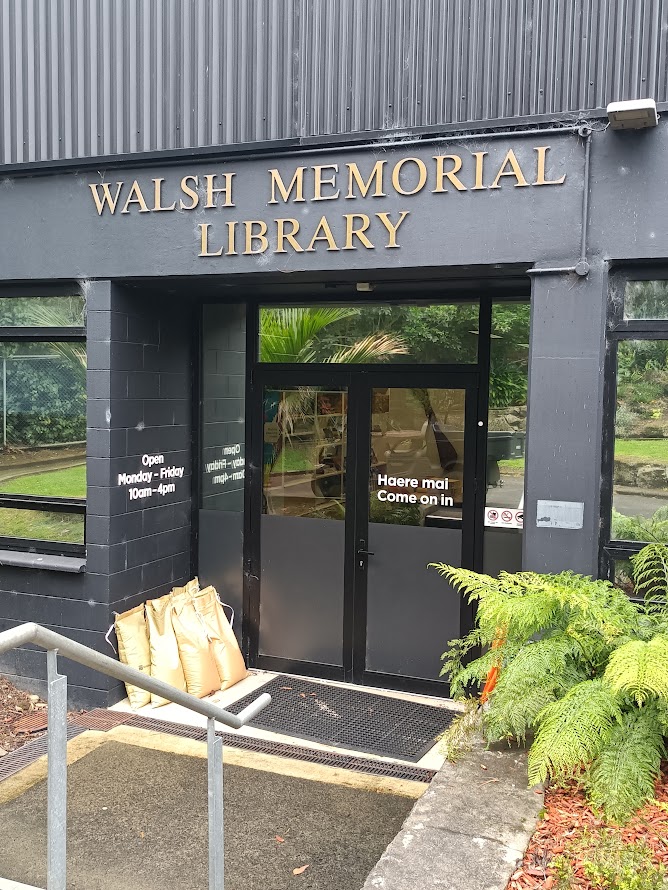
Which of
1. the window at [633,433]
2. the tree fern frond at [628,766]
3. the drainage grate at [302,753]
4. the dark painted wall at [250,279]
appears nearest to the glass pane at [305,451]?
the dark painted wall at [250,279]

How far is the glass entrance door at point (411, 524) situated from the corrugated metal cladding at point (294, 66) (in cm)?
198

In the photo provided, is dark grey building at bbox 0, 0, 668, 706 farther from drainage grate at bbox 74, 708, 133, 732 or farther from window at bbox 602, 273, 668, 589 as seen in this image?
drainage grate at bbox 74, 708, 133, 732

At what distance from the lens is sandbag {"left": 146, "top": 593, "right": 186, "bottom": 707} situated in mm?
5980

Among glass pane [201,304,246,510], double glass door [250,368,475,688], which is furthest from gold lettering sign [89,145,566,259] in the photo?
double glass door [250,368,475,688]

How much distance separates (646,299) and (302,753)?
3.39m

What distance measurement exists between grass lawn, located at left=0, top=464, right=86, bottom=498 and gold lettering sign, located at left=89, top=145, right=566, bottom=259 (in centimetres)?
186

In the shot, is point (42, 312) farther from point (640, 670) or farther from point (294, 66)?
point (640, 670)

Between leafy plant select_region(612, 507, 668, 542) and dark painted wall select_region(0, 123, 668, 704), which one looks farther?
leafy plant select_region(612, 507, 668, 542)

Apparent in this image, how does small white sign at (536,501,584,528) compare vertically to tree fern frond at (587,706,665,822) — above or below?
above

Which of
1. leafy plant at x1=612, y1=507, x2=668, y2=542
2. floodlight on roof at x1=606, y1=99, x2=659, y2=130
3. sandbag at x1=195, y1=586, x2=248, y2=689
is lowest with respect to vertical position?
sandbag at x1=195, y1=586, x2=248, y2=689

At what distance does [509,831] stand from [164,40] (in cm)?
527

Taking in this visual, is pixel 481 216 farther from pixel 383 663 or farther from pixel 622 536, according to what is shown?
pixel 383 663

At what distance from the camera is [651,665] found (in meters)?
3.17

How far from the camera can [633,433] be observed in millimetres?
5078
